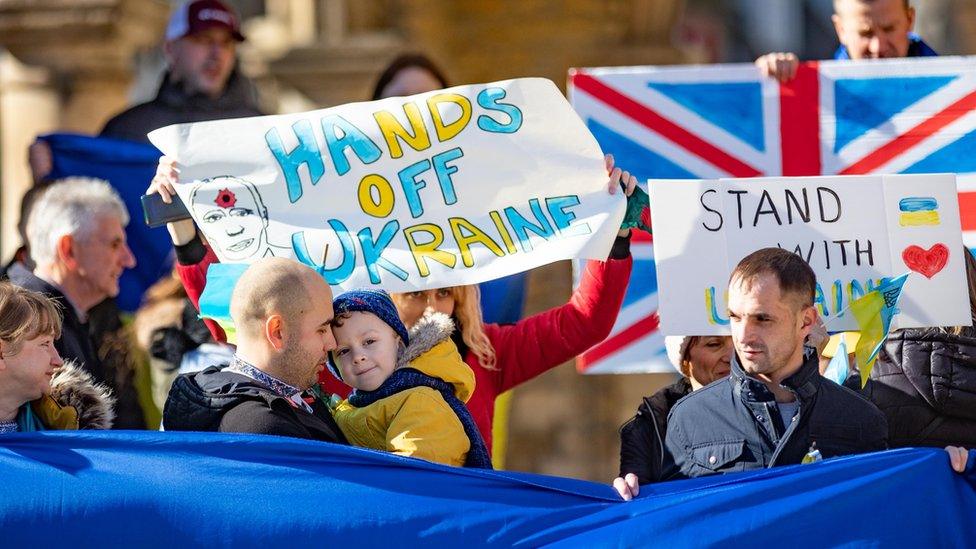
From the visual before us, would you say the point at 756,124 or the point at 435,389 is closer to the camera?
the point at 435,389

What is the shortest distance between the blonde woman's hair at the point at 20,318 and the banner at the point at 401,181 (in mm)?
712

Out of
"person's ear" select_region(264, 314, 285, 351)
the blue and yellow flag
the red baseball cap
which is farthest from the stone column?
the blue and yellow flag

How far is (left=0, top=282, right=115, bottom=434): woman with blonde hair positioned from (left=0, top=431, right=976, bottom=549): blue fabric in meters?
0.18

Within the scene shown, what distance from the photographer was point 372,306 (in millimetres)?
4160

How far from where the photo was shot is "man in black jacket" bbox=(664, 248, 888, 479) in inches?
155

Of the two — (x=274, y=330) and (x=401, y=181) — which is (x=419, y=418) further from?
(x=401, y=181)

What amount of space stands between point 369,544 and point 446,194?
1279 millimetres

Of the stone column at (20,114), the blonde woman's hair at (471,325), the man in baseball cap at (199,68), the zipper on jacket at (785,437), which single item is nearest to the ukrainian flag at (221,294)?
the blonde woman's hair at (471,325)

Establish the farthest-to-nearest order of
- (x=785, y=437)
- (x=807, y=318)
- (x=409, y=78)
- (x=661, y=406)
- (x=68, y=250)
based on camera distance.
Answer: (x=409, y=78), (x=68, y=250), (x=661, y=406), (x=807, y=318), (x=785, y=437)

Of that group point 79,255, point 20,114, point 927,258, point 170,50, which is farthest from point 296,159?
point 20,114

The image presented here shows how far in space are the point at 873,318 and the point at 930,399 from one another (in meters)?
0.26

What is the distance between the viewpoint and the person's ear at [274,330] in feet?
13.0

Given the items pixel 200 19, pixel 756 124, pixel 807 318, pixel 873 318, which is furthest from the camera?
pixel 200 19

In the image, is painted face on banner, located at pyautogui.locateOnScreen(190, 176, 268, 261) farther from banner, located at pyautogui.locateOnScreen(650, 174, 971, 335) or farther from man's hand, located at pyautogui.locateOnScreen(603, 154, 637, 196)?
banner, located at pyautogui.locateOnScreen(650, 174, 971, 335)
